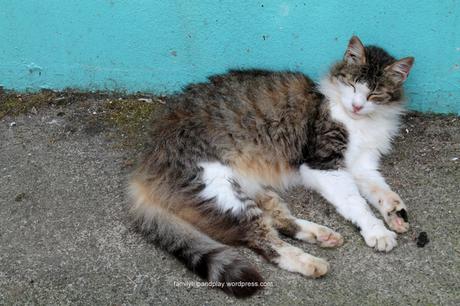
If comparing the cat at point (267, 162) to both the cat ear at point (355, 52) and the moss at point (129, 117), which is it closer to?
the cat ear at point (355, 52)

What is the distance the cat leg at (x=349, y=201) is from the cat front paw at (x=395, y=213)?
0.07 m

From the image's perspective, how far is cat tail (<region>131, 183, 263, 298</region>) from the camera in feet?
9.32

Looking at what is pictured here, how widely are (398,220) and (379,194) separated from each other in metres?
0.23

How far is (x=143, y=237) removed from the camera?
3.29 metres

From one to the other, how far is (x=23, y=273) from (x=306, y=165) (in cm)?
190

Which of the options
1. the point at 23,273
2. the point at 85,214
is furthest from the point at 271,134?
the point at 23,273

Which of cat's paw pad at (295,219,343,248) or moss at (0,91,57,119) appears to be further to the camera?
moss at (0,91,57,119)

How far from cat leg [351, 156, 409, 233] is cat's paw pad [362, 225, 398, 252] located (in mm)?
114

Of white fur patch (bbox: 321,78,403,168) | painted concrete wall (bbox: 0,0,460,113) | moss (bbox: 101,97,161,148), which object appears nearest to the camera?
white fur patch (bbox: 321,78,403,168)

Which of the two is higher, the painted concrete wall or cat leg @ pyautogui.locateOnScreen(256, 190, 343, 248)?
the painted concrete wall

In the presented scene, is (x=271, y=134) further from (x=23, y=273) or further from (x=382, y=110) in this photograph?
(x=23, y=273)

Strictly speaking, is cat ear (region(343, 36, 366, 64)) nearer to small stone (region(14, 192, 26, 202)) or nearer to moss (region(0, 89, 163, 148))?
moss (region(0, 89, 163, 148))

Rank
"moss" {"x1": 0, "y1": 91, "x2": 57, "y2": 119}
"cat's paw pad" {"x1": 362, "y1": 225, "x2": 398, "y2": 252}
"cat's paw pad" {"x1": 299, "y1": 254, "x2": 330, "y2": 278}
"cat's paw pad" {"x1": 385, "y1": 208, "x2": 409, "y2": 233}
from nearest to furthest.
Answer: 1. "cat's paw pad" {"x1": 299, "y1": 254, "x2": 330, "y2": 278}
2. "cat's paw pad" {"x1": 362, "y1": 225, "x2": 398, "y2": 252}
3. "cat's paw pad" {"x1": 385, "y1": 208, "x2": 409, "y2": 233}
4. "moss" {"x1": 0, "y1": 91, "x2": 57, "y2": 119}

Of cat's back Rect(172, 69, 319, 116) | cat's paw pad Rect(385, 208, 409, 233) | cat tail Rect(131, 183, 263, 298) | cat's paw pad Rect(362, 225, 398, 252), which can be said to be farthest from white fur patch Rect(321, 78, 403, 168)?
cat tail Rect(131, 183, 263, 298)
